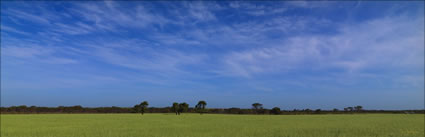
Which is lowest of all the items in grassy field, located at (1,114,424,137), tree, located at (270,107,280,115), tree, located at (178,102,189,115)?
tree, located at (270,107,280,115)

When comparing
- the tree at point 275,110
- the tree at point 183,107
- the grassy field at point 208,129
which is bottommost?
the tree at point 275,110

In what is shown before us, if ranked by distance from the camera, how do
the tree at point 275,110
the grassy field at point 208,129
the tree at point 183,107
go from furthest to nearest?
1. the tree at point 275,110
2. the tree at point 183,107
3. the grassy field at point 208,129

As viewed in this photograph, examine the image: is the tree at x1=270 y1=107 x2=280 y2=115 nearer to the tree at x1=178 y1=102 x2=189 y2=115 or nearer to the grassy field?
the tree at x1=178 y1=102 x2=189 y2=115

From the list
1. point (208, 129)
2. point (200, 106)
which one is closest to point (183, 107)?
point (200, 106)

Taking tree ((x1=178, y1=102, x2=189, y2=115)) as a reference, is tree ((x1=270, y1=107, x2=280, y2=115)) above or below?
below

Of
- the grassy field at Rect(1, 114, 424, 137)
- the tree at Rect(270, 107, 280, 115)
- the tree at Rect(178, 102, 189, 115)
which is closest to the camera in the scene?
the grassy field at Rect(1, 114, 424, 137)

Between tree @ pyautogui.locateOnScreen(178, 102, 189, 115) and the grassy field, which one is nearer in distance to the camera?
the grassy field

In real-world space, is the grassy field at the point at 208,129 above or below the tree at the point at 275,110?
above

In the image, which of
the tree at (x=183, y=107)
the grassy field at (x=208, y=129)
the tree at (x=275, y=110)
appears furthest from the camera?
the tree at (x=275, y=110)

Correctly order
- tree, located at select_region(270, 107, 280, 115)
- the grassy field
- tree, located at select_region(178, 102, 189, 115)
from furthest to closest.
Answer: tree, located at select_region(270, 107, 280, 115), tree, located at select_region(178, 102, 189, 115), the grassy field

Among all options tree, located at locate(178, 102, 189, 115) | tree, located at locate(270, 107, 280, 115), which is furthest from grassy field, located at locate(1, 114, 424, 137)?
tree, located at locate(270, 107, 280, 115)

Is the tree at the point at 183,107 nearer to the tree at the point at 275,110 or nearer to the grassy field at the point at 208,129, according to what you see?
the tree at the point at 275,110

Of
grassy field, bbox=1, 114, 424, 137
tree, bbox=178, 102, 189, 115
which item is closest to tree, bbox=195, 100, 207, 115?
tree, bbox=178, 102, 189, 115

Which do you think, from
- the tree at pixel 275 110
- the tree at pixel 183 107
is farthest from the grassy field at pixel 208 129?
the tree at pixel 275 110
